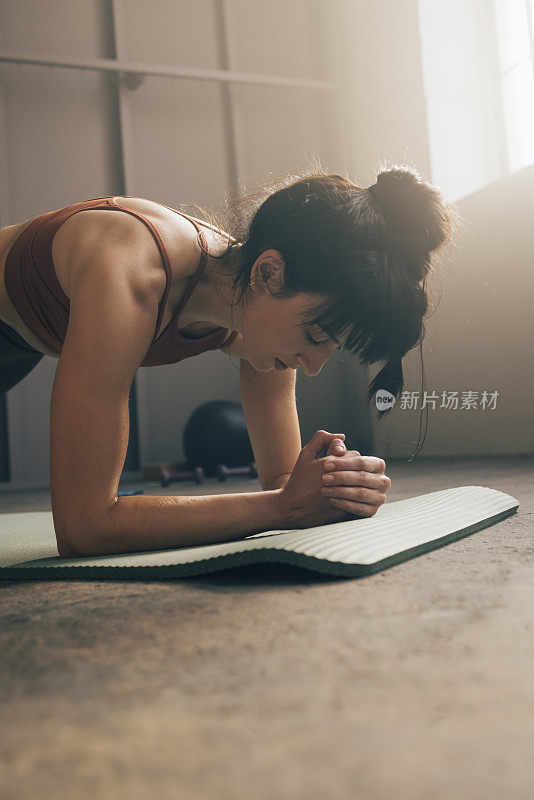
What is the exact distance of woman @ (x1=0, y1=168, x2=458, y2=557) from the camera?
0.98 meters

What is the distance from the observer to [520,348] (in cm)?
331

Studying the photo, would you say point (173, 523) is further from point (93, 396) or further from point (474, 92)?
point (474, 92)

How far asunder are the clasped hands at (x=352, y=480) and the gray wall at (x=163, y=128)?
3409 millimetres

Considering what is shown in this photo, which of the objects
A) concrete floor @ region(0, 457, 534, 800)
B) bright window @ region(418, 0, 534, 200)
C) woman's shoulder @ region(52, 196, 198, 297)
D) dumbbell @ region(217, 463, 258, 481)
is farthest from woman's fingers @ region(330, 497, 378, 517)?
bright window @ region(418, 0, 534, 200)

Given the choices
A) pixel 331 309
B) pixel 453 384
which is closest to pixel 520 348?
pixel 453 384

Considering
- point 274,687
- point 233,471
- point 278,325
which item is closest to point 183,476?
point 233,471

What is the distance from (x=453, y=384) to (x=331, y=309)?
2.77m

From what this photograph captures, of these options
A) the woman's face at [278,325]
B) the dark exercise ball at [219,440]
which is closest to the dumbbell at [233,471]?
the dark exercise ball at [219,440]

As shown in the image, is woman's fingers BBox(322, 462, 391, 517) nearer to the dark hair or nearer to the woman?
the woman

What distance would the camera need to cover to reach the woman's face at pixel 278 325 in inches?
44.6

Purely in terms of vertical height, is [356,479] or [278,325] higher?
[278,325]

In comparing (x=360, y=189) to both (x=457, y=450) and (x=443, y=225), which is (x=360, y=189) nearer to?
(x=443, y=225)

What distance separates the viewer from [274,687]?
54 centimetres
